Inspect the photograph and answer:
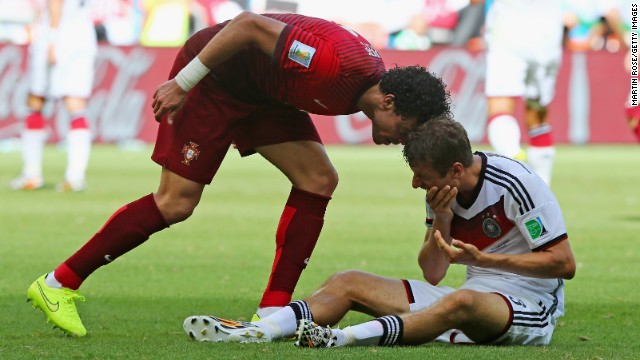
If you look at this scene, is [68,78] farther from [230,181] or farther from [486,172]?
[486,172]

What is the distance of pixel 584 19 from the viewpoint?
2459 cm

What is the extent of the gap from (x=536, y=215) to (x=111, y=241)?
193 centimetres

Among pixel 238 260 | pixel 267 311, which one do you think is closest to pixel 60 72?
pixel 238 260

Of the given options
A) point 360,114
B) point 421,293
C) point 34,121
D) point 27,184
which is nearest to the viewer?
point 421,293

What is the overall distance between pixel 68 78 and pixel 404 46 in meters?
11.9

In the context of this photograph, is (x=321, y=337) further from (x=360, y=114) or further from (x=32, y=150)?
(x=360, y=114)

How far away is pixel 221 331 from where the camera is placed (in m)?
5.13

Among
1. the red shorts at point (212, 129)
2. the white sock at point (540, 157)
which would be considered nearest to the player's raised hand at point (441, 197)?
the red shorts at point (212, 129)

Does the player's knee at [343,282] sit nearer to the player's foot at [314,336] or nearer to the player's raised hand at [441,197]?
the player's foot at [314,336]

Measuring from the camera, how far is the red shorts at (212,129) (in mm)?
5719

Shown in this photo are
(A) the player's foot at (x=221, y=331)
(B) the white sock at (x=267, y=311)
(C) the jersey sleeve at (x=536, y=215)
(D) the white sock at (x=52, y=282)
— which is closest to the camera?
(C) the jersey sleeve at (x=536, y=215)

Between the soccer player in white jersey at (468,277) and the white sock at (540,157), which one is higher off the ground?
the soccer player in white jersey at (468,277)

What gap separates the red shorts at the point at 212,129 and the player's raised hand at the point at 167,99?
31 centimetres

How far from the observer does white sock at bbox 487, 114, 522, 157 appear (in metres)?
10.0
